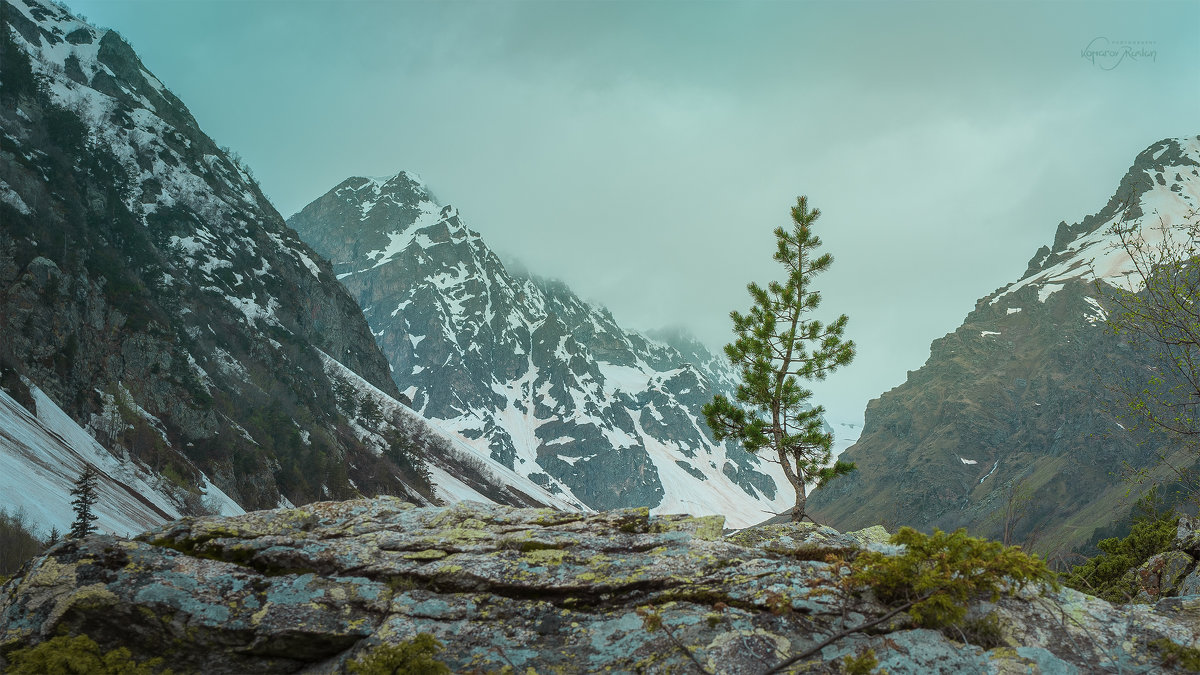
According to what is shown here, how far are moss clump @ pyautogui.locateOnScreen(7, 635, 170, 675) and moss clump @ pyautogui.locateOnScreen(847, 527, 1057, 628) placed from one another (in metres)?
9.38

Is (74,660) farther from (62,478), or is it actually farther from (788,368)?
(62,478)

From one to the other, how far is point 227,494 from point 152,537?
87.7 meters

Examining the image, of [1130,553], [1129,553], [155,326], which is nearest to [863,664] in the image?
[1130,553]

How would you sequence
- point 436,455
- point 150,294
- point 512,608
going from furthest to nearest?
point 436,455 < point 150,294 < point 512,608

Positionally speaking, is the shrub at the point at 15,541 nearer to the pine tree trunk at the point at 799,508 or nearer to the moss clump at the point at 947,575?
the pine tree trunk at the point at 799,508

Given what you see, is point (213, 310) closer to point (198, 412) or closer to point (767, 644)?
point (198, 412)

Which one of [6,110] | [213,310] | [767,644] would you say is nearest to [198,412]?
[213,310]

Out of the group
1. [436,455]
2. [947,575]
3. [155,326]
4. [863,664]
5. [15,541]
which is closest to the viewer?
[863,664]

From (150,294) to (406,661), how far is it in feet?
445

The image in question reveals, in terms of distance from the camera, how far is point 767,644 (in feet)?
23.7

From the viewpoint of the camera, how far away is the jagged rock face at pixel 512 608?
7.05 metres

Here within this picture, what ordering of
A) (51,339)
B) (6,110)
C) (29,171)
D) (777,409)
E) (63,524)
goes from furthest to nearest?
(6,110) < (29,171) < (51,339) < (63,524) < (777,409)

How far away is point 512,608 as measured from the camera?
27.9ft

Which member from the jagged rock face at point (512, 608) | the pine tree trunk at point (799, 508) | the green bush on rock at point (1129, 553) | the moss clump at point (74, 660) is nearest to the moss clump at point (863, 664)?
the jagged rock face at point (512, 608)
